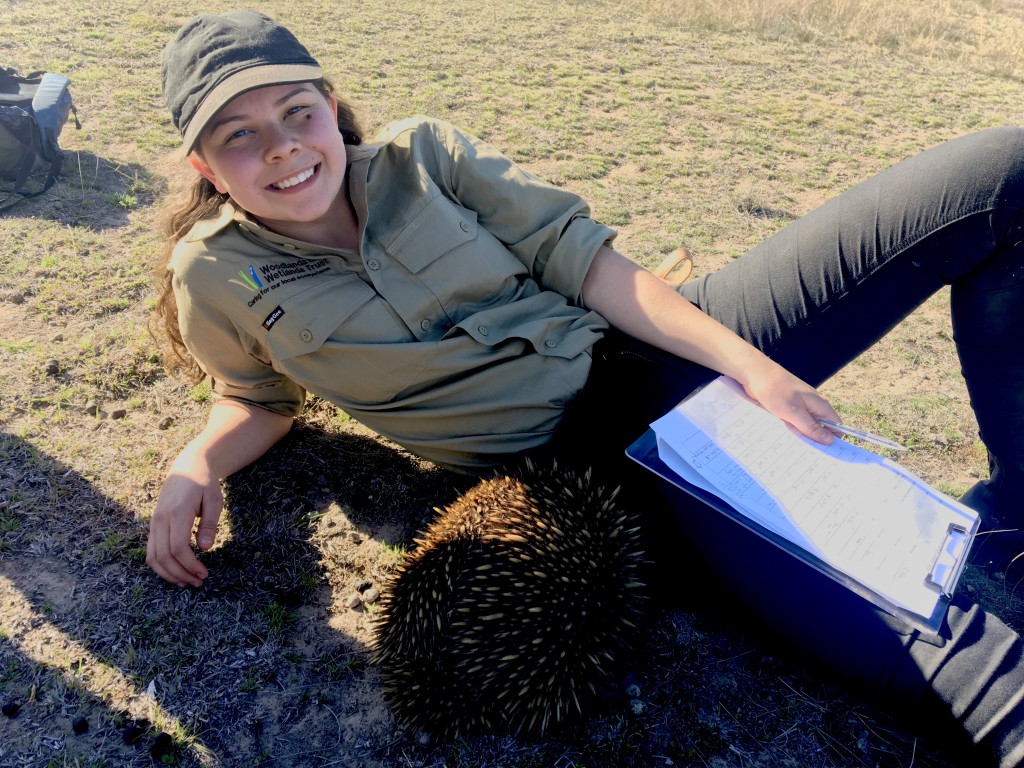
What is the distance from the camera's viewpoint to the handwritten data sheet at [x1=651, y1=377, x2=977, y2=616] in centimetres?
171

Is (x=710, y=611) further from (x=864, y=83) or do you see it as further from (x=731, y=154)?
(x=864, y=83)

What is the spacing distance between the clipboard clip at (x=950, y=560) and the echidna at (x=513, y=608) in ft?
2.50

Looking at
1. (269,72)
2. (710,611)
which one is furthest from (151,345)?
(710,611)

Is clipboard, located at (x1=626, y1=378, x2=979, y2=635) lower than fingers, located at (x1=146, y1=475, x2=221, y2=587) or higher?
higher

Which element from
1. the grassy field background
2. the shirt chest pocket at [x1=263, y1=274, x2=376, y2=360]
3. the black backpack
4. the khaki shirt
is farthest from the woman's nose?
the black backpack

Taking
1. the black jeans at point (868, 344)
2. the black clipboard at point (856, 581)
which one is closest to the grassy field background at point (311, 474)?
the black jeans at point (868, 344)

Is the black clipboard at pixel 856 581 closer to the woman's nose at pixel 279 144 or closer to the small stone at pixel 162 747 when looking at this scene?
the woman's nose at pixel 279 144

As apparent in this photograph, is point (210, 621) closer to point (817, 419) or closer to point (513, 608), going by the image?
point (513, 608)

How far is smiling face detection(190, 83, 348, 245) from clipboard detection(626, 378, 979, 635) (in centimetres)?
118

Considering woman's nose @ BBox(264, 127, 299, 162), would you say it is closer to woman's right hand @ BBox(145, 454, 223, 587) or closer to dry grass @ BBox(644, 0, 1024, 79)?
woman's right hand @ BBox(145, 454, 223, 587)

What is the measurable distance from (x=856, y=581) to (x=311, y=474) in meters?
2.06

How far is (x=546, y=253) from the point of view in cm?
246

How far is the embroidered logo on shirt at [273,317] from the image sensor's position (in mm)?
2208

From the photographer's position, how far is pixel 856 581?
1683 millimetres
